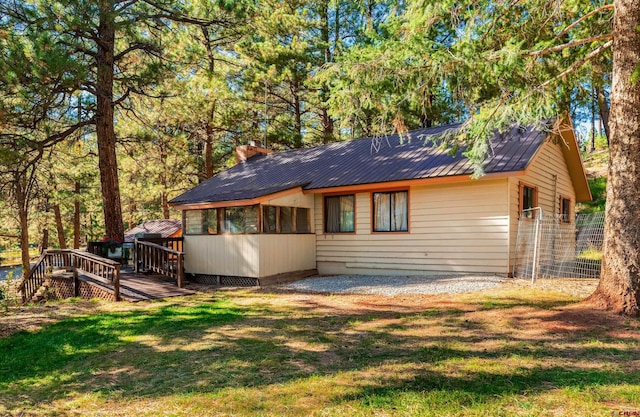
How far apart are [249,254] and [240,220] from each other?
3.08 feet

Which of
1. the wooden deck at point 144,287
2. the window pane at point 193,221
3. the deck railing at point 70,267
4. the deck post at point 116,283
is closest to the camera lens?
the deck post at point 116,283

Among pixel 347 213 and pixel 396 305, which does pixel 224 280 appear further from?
pixel 396 305

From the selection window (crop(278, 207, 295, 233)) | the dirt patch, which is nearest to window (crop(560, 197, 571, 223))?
the dirt patch

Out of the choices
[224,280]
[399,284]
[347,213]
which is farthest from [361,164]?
[224,280]

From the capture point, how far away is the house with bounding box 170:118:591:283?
384 inches

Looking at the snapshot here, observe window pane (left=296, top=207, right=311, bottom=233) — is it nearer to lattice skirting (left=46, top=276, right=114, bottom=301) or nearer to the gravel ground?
the gravel ground

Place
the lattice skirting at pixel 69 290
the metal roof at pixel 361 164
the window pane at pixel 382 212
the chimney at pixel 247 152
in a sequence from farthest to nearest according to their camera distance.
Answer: the chimney at pixel 247 152
the window pane at pixel 382 212
the metal roof at pixel 361 164
the lattice skirting at pixel 69 290

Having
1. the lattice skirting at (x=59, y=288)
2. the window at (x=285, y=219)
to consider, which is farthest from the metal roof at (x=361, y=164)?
the lattice skirting at (x=59, y=288)

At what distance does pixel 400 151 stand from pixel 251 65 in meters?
7.79

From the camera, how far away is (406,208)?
1095cm

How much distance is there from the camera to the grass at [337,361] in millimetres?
3328

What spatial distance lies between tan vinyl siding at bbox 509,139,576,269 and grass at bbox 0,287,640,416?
2700mm

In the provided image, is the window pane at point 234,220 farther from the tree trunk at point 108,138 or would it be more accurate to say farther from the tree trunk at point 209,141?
the tree trunk at point 209,141

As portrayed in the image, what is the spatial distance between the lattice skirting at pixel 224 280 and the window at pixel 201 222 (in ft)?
3.94
